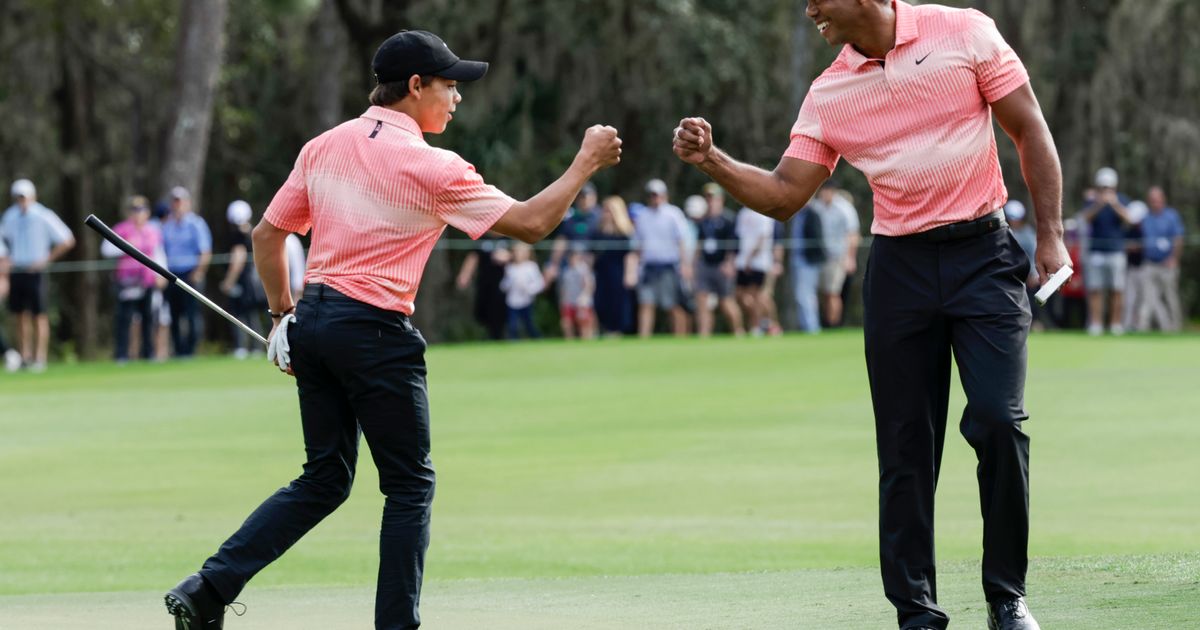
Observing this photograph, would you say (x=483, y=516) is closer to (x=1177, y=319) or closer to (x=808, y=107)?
(x=808, y=107)

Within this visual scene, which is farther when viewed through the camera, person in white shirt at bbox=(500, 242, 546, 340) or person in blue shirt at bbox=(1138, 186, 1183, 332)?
person in white shirt at bbox=(500, 242, 546, 340)

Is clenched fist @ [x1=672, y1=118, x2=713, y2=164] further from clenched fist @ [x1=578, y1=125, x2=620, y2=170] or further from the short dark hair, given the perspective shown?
the short dark hair

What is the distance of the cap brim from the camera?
19.7ft

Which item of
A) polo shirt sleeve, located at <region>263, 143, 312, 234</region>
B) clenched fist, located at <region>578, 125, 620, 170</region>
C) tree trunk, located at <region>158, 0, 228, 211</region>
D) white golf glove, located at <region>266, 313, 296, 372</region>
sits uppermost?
tree trunk, located at <region>158, 0, 228, 211</region>

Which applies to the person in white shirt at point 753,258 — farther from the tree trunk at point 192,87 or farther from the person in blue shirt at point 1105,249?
the tree trunk at point 192,87

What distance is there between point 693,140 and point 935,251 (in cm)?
77

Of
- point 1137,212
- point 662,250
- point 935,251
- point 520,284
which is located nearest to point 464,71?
point 935,251

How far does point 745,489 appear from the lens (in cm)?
1177

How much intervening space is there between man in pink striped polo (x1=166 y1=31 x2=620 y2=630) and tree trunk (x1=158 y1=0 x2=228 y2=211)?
2313 centimetres

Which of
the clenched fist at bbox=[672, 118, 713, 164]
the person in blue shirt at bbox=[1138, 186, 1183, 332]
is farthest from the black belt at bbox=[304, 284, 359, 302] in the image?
the person in blue shirt at bbox=[1138, 186, 1183, 332]

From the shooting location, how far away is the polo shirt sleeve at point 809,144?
6016 mm

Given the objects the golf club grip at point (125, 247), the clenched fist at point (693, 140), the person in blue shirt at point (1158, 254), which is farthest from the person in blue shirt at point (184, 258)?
the clenched fist at point (693, 140)

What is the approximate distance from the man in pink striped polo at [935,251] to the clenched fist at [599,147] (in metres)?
0.21

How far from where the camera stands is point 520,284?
25.8 metres
